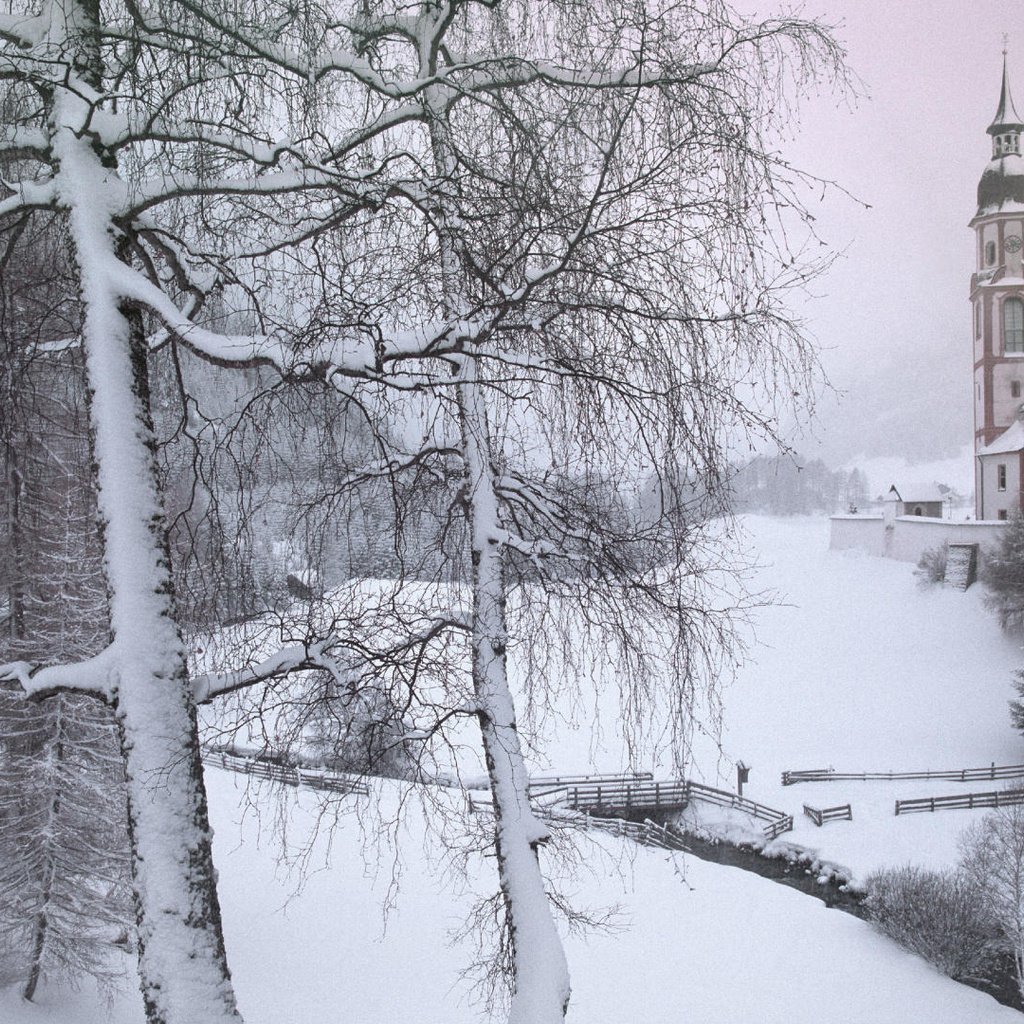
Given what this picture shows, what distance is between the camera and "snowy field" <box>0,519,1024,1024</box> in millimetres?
9016

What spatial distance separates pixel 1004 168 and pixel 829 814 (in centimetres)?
3077

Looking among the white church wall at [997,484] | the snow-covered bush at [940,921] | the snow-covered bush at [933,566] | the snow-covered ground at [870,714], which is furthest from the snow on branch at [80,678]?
the white church wall at [997,484]

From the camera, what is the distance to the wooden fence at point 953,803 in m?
17.7

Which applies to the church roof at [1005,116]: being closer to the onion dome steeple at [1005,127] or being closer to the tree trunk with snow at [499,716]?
the onion dome steeple at [1005,127]

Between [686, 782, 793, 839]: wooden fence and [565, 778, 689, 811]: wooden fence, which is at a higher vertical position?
[565, 778, 689, 811]: wooden fence

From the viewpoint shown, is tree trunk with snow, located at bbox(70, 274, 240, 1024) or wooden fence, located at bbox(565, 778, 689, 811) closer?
tree trunk with snow, located at bbox(70, 274, 240, 1024)

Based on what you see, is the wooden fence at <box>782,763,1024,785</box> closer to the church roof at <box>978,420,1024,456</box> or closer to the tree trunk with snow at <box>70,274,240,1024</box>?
the church roof at <box>978,420,1024,456</box>

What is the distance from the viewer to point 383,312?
2680 mm

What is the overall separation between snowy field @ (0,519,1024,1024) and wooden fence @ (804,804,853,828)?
292 millimetres

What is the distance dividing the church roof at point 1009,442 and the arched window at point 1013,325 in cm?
408

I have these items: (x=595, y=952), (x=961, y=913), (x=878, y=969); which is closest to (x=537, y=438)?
(x=595, y=952)

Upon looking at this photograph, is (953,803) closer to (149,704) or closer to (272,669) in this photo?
(272,669)

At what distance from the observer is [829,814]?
18141 millimetres

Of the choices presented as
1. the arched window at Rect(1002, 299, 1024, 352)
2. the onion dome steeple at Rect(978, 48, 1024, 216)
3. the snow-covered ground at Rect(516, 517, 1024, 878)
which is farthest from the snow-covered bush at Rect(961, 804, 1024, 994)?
the onion dome steeple at Rect(978, 48, 1024, 216)
